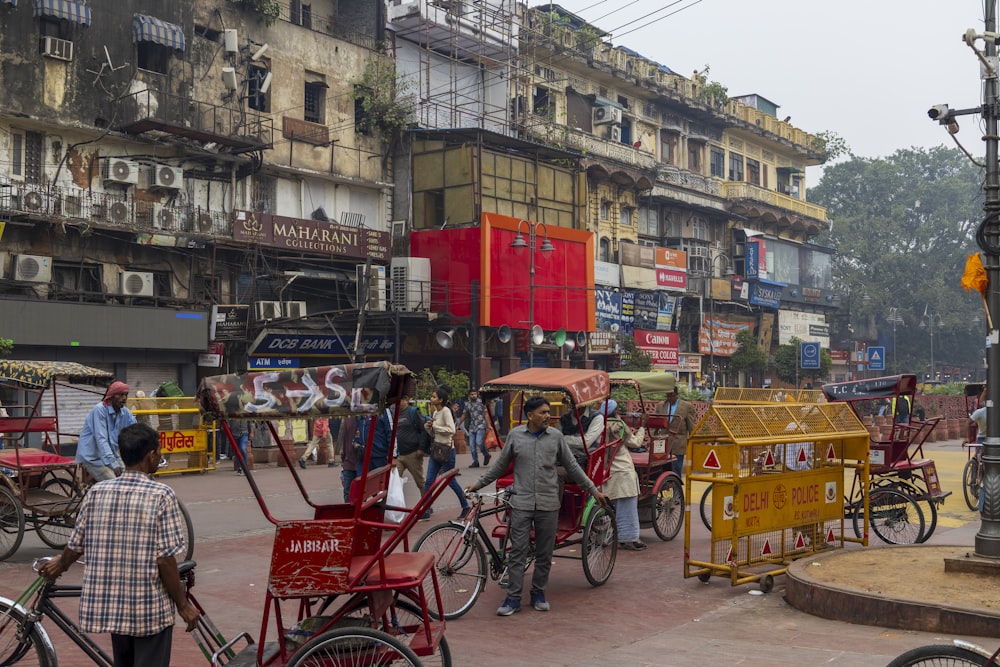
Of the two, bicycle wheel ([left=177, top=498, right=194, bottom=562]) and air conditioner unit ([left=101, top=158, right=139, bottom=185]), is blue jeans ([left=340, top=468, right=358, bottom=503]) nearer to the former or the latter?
bicycle wheel ([left=177, top=498, right=194, bottom=562])

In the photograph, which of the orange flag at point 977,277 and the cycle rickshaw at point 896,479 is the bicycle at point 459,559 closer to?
the orange flag at point 977,277

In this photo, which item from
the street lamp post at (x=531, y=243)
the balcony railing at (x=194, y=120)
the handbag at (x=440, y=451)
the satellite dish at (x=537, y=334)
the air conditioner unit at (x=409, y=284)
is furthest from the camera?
the satellite dish at (x=537, y=334)

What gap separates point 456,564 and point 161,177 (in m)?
21.6

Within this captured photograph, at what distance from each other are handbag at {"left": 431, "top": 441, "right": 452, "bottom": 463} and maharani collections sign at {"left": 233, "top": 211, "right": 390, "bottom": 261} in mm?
16744

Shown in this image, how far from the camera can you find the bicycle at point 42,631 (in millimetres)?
5078

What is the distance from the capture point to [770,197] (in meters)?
52.6

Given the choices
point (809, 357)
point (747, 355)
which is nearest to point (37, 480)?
point (747, 355)

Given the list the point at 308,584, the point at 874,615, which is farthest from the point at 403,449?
the point at 308,584

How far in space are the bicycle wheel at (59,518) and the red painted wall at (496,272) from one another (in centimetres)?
2185

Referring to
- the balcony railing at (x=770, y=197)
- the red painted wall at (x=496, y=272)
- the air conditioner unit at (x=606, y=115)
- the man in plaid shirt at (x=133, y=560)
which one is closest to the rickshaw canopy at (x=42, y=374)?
the man in plaid shirt at (x=133, y=560)

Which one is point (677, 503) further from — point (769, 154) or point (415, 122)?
point (769, 154)

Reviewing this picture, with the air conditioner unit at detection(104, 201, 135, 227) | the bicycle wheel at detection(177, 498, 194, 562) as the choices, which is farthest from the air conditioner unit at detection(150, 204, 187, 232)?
the bicycle wheel at detection(177, 498, 194, 562)

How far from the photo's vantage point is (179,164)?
2791cm

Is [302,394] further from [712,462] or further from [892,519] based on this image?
[892,519]
